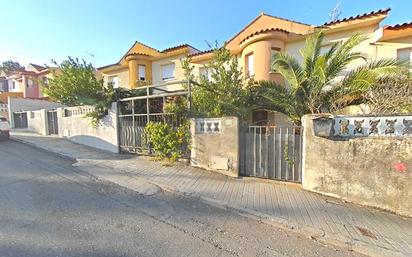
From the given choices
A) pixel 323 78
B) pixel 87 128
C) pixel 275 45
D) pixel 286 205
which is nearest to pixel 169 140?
pixel 286 205

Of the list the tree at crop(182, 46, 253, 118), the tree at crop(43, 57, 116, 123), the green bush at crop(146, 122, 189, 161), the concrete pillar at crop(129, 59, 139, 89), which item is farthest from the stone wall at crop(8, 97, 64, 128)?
the tree at crop(182, 46, 253, 118)

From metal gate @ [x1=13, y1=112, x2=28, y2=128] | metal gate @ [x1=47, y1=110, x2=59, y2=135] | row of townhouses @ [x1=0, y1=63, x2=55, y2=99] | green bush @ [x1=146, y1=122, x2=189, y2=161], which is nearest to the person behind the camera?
green bush @ [x1=146, y1=122, x2=189, y2=161]

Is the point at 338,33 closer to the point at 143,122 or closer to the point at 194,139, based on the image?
the point at 194,139

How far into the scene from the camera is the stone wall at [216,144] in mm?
6160

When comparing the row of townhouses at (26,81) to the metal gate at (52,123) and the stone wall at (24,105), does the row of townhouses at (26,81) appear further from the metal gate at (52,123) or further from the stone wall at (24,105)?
the metal gate at (52,123)

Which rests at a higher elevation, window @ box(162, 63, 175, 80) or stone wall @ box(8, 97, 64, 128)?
window @ box(162, 63, 175, 80)

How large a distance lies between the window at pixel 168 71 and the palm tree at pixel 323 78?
29.2ft

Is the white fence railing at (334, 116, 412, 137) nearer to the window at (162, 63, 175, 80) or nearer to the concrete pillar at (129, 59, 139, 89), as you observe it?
the window at (162, 63, 175, 80)

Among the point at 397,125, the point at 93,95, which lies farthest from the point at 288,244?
the point at 93,95

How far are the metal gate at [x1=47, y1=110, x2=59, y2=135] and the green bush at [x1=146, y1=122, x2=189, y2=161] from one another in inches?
404

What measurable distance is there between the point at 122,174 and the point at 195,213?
10.3 ft

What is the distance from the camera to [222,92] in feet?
25.3

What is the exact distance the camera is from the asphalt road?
306 cm

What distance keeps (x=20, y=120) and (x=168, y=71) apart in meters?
13.6
